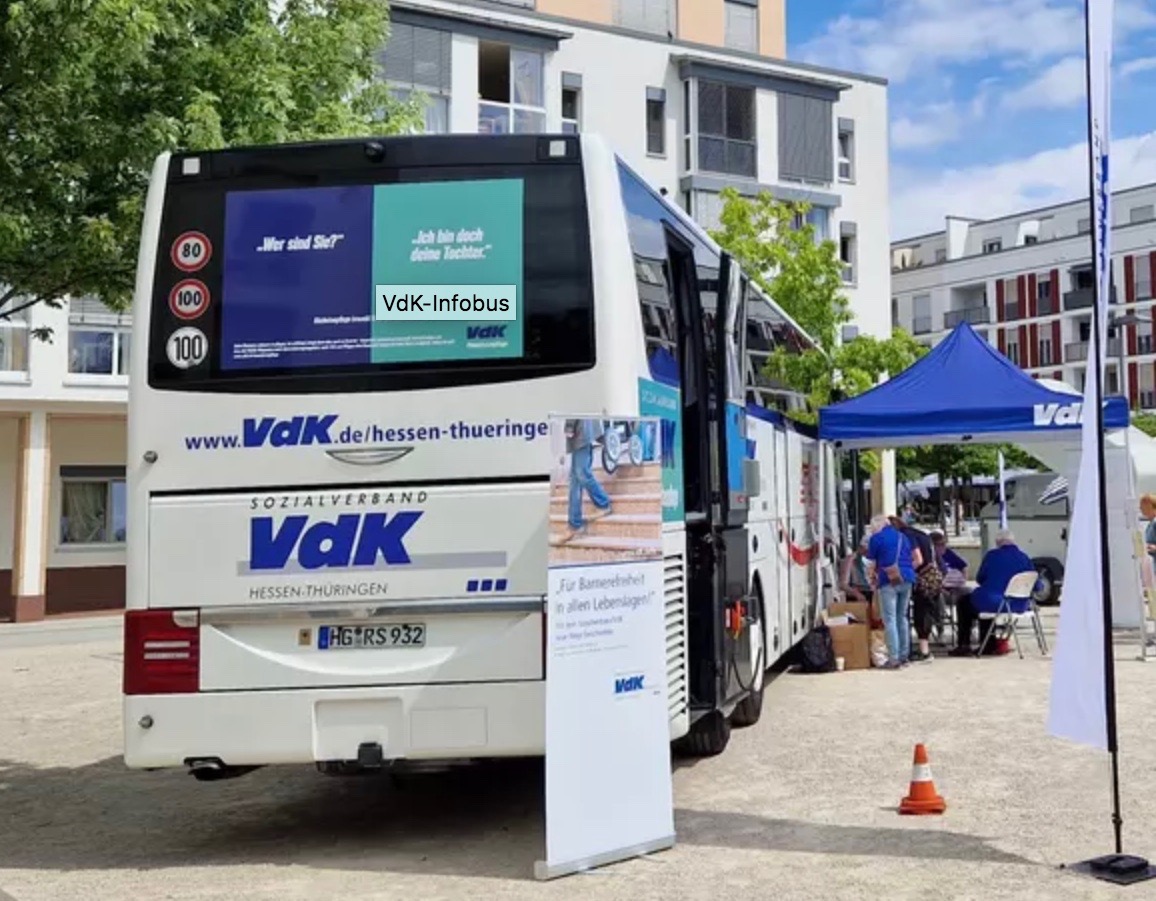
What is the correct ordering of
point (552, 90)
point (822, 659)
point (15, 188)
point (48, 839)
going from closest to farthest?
point (48, 839) → point (15, 188) → point (822, 659) → point (552, 90)

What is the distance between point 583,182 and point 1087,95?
2.45m

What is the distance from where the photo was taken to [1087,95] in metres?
6.54

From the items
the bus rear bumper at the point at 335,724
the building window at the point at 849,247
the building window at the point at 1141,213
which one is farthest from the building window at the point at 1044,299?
the bus rear bumper at the point at 335,724

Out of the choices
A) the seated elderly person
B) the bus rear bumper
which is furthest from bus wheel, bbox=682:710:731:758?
the seated elderly person

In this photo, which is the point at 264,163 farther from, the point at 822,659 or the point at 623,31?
the point at 623,31

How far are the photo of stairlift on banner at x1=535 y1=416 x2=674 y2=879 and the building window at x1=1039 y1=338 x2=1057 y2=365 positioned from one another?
73.2 metres

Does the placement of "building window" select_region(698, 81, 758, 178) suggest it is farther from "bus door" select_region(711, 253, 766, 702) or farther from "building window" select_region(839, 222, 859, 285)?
"bus door" select_region(711, 253, 766, 702)

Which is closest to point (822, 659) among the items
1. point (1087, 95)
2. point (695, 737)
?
point (695, 737)

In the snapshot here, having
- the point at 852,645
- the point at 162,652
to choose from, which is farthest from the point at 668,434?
the point at 852,645

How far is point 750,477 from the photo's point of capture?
976 centimetres

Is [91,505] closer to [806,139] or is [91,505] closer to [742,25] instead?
[806,139]

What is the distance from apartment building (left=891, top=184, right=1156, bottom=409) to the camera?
7019cm

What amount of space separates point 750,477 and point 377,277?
3785 millimetres

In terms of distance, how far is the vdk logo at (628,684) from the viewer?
6.61m
